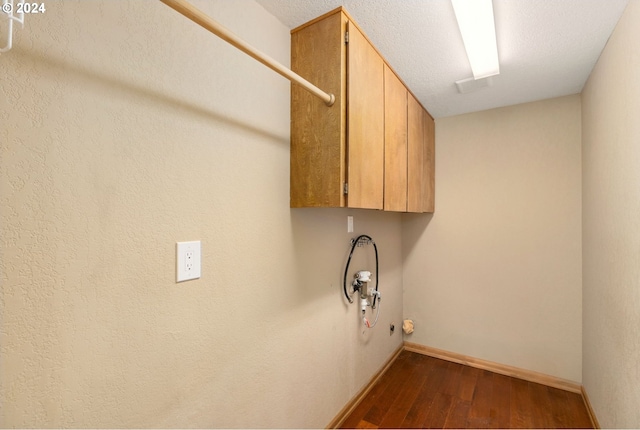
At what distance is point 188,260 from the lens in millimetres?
A: 1015

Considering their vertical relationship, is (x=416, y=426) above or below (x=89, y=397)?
below

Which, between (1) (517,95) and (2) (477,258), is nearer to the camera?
(1) (517,95)

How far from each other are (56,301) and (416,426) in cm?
206

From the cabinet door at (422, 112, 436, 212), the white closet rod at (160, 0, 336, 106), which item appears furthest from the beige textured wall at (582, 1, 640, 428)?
the white closet rod at (160, 0, 336, 106)

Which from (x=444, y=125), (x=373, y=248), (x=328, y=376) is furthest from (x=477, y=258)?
(x=328, y=376)

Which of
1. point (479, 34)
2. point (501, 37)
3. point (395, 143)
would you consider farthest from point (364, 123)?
point (501, 37)

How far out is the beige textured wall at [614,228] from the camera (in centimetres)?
127

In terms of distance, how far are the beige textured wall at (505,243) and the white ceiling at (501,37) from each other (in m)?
0.39

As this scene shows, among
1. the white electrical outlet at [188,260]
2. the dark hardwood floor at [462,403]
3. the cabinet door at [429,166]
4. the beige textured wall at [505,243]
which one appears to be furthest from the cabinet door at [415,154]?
the white electrical outlet at [188,260]

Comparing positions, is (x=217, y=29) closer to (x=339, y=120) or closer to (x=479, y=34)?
(x=339, y=120)

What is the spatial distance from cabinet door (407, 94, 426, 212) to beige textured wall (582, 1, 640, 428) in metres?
1.08

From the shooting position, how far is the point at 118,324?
843mm

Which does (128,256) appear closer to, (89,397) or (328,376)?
(89,397)

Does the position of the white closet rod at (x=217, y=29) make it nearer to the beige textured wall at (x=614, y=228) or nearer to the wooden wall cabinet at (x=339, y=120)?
the wooden wall cabinet at (x=339, y=120)
